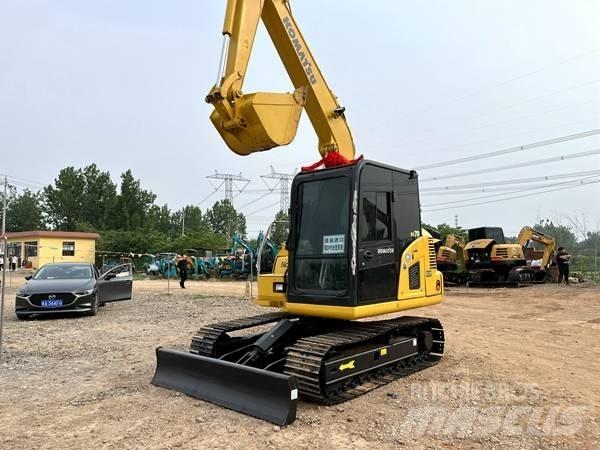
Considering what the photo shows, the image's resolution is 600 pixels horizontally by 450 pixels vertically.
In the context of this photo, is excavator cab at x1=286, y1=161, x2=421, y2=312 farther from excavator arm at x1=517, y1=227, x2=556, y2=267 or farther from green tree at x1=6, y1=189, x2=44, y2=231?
green tree at x1=6, y1=189, x2=44, y2=231

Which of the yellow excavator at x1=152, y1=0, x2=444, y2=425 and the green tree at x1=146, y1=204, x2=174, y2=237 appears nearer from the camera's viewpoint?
the yellow excavator at x1=152, y1=0, x2=444, y2=425

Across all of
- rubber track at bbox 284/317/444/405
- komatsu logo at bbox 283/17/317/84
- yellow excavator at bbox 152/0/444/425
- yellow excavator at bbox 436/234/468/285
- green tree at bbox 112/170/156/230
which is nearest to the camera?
rubber track at bbox 284/317/444/405

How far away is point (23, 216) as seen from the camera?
75.2 meters

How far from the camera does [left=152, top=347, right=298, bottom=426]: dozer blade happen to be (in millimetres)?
4352

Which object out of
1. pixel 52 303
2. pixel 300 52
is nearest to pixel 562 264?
pixel 300 52

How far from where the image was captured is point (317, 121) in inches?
306

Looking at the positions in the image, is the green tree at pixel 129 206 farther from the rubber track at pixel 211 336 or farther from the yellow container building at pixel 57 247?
the rubber track at pixel 211 336

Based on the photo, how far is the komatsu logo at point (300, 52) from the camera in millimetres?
7418

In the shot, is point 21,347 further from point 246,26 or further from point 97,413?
point 246,26

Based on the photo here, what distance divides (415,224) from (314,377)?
2613 millimetres

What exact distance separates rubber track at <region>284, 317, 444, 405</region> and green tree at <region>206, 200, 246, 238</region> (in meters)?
73.0

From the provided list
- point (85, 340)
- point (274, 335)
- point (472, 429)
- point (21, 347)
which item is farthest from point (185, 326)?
point (472, 429)

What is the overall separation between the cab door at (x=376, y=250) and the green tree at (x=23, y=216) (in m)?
77.9

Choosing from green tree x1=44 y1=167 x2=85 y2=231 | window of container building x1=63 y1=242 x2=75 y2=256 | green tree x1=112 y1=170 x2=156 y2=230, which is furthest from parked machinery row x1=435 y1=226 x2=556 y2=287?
green tree x1=44 y1=167 x2=85 y2=231
